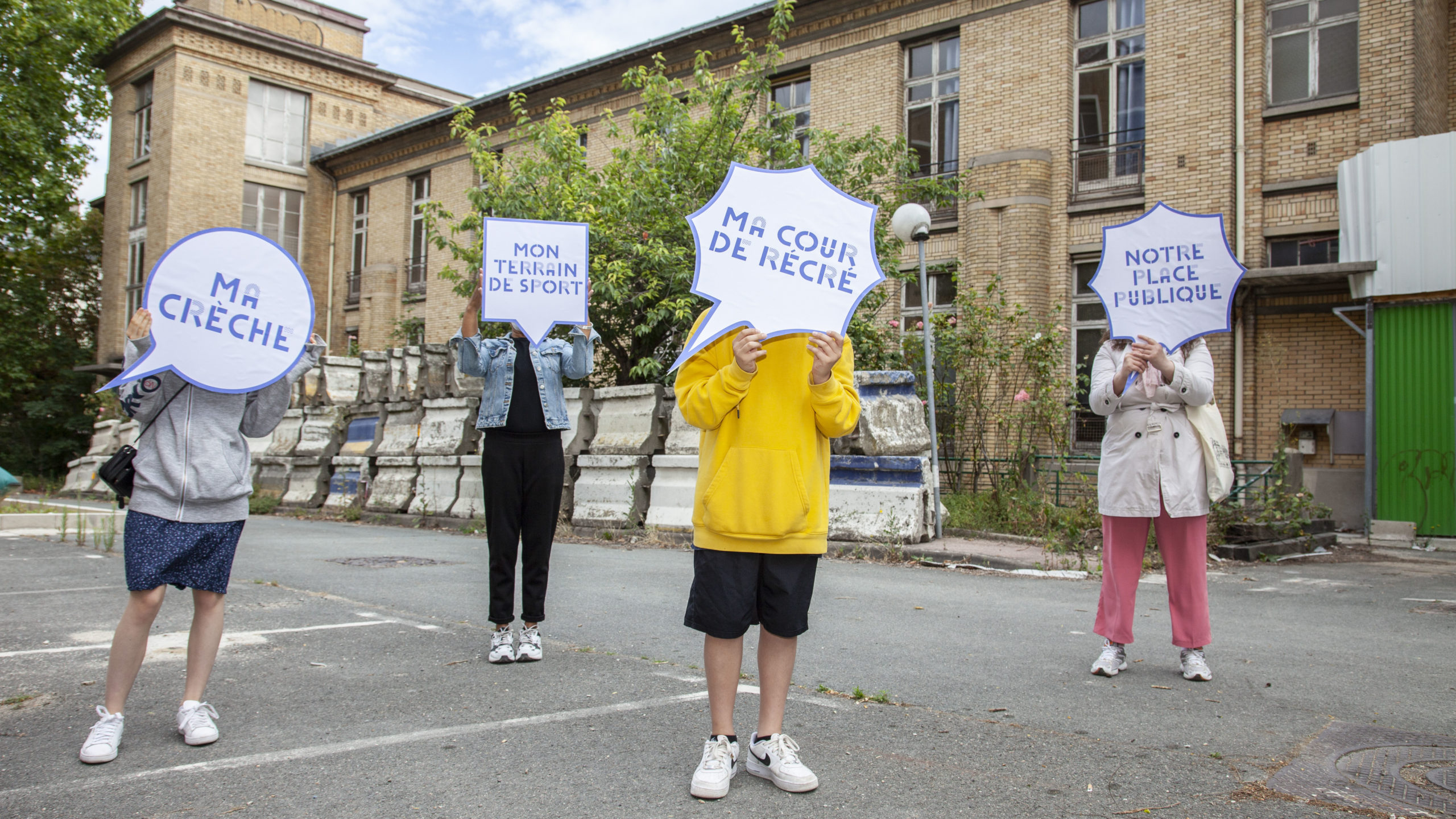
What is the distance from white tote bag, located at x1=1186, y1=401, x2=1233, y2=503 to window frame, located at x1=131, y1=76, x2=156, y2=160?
3436 centimetres

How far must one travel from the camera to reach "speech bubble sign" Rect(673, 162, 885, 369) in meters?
3.25

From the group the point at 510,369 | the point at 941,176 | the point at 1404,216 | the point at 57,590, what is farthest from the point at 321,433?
the point at 1404,216

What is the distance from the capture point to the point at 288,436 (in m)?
17.6

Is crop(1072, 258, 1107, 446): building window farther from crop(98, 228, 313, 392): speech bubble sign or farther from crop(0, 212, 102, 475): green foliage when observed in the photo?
crop(0, 212, 102, 475): green foliage

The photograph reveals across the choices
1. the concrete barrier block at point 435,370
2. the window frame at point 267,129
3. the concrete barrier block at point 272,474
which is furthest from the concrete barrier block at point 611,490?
the window frame at point 267,129

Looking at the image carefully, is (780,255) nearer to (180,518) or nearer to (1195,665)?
(180,518)

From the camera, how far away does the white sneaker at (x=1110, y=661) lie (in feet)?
15.6

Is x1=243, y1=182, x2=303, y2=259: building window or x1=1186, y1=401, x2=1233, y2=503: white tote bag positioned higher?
x1=243, y1=182, x2=303, y2=259: building window

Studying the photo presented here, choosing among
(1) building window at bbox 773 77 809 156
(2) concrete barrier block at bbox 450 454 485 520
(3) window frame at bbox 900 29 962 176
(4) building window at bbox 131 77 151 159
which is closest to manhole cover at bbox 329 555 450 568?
(2) concrete barrier block at bbox 450 454 485 520

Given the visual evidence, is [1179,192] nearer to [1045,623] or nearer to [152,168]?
[1045,623]

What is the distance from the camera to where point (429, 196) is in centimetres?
2942

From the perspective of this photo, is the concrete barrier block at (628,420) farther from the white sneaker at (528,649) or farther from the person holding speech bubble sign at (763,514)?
the person holding speech bubble sign at (763,514)

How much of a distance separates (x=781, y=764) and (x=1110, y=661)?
2377 millimetres

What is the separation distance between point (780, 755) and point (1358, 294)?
13196 millimetres
